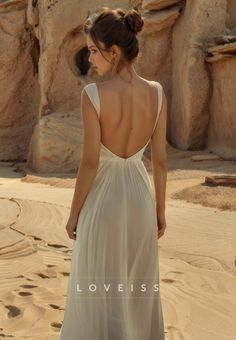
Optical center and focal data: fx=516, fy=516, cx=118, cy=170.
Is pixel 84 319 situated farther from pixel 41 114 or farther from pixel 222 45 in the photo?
pixel 41 114

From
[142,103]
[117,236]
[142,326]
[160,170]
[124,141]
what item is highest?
[142,103]

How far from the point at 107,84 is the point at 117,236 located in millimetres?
664

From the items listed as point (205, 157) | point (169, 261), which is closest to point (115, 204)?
point (169, 261)

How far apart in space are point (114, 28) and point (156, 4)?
9417mm

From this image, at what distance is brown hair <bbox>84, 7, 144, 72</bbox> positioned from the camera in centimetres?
214

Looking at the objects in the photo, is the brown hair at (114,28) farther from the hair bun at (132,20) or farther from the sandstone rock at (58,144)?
the sandstone rock at (58,144)

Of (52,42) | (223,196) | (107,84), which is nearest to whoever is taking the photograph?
(107,84)

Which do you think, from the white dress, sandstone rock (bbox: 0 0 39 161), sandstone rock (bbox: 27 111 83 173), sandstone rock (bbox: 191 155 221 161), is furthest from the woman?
sandstone rock (bbox: 0 0 39 161)

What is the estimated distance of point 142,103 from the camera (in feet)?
7.49

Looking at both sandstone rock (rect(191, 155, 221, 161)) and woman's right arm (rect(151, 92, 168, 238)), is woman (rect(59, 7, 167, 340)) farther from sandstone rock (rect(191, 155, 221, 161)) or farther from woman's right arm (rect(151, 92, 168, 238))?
sandstone rock (rect(191, 155, 221, 161))

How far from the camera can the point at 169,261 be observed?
4.82 meters

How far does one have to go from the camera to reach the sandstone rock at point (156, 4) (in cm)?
1097

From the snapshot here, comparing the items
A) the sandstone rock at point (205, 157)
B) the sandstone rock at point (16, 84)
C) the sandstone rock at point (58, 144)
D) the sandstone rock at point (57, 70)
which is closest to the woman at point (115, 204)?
the sandstone rock at point (205, 157)

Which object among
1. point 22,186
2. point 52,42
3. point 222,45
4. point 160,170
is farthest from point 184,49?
point 160,170
